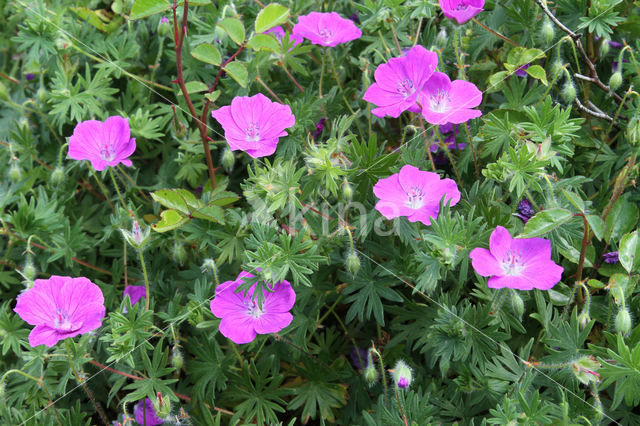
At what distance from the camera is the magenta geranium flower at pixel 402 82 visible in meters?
1.63

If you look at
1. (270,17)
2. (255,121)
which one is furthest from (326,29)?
(255,121)

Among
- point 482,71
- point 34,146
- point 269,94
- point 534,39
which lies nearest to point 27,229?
point 34,146

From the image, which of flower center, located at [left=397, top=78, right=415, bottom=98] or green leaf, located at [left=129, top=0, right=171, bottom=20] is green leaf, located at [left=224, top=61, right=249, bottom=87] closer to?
green leaf, located at [left=129, top=0, right=171, bottom=20]

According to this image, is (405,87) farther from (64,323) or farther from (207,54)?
(64,323)

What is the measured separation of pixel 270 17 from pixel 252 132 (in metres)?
0.36

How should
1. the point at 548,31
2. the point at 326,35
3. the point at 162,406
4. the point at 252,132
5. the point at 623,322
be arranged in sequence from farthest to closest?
the point at 326,35, the point at 548,31, the point at 252,132, the point at 162,406, the point at 623,322

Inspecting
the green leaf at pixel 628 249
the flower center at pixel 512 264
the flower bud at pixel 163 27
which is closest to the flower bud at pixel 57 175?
the flower bud at pixel 163 27

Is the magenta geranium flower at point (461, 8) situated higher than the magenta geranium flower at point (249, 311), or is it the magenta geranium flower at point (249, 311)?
the magenta geranium flower at point (461, 8)

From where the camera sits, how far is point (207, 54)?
1.83 metres

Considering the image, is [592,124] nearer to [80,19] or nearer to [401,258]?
[401,258]

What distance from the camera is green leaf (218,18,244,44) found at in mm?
1793

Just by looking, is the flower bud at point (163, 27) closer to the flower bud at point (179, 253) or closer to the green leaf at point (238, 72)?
the green leaf at point (238, 72)

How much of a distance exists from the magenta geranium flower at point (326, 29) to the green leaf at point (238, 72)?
0.70 feet

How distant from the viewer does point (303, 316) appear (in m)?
1.78
